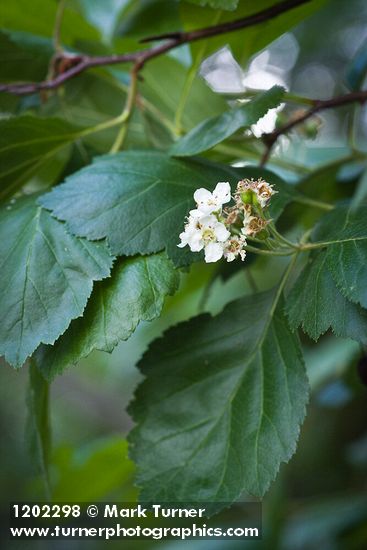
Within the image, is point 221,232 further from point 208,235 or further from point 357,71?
point 357,71

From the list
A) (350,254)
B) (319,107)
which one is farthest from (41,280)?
(319,107)

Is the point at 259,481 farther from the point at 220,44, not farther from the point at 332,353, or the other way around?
the point at 332,353

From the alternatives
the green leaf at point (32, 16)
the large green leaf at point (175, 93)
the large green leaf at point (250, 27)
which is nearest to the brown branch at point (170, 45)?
the large green leaf at point (250, 27)

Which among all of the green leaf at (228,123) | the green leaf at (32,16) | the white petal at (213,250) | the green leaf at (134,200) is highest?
the green leaf at (32,16)

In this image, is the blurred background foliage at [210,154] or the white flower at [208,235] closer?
the white flower at [208,235]

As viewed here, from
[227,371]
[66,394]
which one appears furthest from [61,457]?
[66,394]

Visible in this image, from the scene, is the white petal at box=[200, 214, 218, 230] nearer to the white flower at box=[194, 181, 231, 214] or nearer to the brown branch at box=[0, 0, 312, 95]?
the white flower at box=[194, 181, 231, 214]

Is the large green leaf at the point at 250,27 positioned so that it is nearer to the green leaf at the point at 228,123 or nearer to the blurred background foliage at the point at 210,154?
the blurred background foliage at the point at 210,154

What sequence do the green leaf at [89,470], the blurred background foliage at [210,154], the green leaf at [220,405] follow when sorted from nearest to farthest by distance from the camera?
the green leaf at [220,405]
the blurred background foliage at [210,154]
the green leaf at [89,470]
